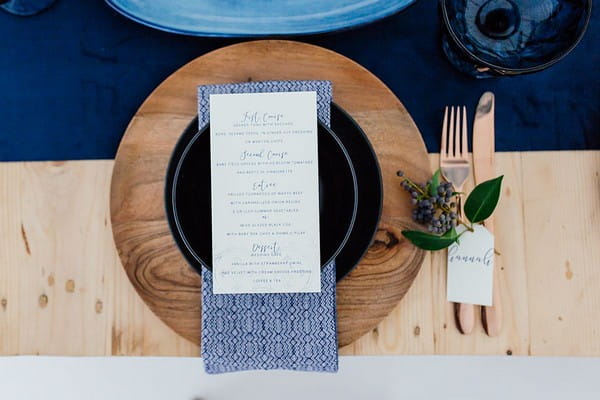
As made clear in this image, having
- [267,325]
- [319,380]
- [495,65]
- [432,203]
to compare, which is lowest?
[319,380]

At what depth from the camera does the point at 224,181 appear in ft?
1.55

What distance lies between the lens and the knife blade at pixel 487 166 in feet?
1.70

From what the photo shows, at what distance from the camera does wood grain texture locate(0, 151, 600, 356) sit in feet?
1.71

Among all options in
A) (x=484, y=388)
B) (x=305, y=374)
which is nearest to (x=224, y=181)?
(x=305, y=374)

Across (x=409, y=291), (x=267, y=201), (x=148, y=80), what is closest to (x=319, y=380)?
(x=409, y=291)

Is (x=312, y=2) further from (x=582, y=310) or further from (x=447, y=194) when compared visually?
(x=582, y=310)

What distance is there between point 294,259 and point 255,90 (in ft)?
0.56

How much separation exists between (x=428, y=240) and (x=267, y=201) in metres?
0.16

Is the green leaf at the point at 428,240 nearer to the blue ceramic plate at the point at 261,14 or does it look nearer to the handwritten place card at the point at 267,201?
the handwritten place card at the point at 267,201

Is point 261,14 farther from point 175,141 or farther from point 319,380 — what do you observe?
point 319,380

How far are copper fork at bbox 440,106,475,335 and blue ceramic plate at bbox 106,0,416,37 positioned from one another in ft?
0.45

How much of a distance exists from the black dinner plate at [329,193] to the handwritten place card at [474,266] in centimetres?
12

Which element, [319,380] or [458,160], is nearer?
[458,160]

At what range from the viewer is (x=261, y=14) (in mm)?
517
